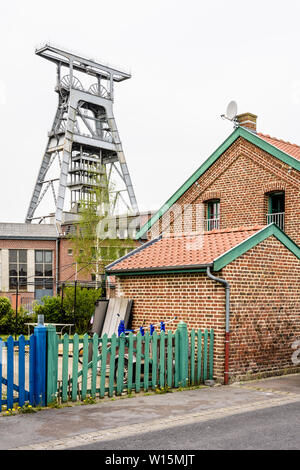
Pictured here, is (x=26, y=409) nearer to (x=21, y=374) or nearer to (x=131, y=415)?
(x=21, y=374)

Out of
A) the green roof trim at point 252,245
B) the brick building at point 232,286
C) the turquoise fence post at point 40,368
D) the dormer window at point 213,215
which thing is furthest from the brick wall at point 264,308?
the dormer window at point 213,215

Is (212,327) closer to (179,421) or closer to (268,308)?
(268,308)

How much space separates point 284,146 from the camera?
62.0ft

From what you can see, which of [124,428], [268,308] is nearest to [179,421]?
[124,428]

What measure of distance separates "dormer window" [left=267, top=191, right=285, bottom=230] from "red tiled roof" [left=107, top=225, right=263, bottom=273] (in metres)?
4.39

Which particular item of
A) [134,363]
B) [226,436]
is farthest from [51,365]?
[226,436]

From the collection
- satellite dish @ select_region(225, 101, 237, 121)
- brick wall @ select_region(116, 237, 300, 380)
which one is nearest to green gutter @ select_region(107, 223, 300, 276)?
brick wall @ select_region(116, 237, 300, 380)

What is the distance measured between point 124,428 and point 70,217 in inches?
1811

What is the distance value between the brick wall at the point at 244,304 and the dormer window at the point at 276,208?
447 cm

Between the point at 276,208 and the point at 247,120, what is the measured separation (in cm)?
365

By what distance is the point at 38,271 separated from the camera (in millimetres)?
38688

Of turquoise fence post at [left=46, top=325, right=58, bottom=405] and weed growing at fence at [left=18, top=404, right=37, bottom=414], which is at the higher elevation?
turquoise fence post at [left=46, top=325, right=58, bottom=405]

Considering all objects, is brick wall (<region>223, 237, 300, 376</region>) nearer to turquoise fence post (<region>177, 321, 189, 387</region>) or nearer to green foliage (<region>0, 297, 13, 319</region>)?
turquoise fence post (<region>177, 321, 189, 387</region>)

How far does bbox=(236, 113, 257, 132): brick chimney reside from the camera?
19.7 m
